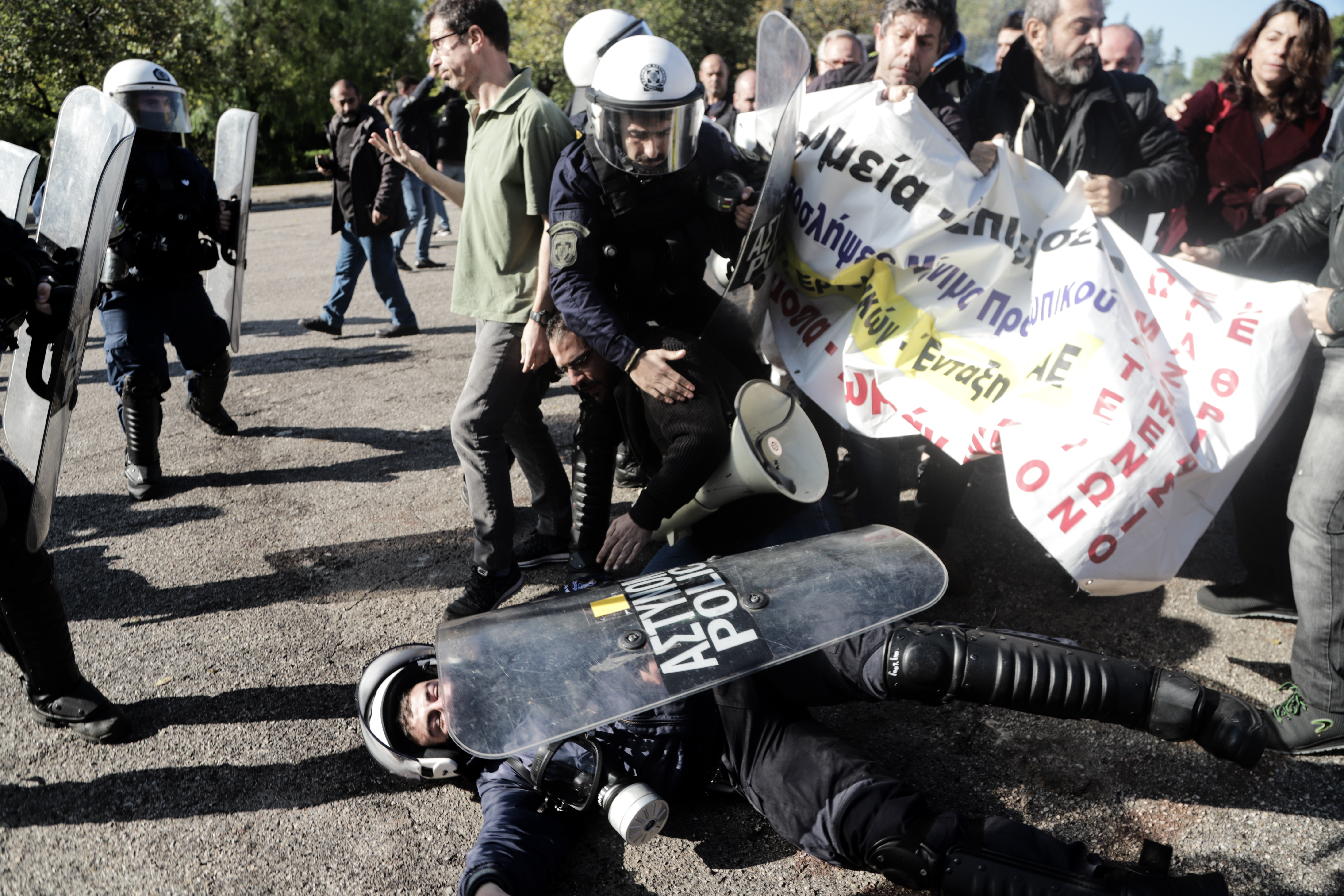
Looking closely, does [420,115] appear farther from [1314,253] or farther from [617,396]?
[1314,253]

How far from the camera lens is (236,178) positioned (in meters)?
4.43

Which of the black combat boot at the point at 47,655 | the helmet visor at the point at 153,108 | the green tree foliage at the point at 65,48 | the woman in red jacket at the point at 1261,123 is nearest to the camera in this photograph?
the black combat boot at the point at 47,655

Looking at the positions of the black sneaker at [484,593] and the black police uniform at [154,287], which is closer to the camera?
the black sneaker at [484,593]

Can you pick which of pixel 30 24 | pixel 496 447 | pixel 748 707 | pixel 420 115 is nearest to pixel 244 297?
pixel 420 115

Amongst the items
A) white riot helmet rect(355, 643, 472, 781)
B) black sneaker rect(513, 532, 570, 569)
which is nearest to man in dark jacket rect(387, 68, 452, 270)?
black sneaker rect(513, 532, 570, 569)

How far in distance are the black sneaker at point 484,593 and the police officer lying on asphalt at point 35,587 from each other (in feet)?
3.55

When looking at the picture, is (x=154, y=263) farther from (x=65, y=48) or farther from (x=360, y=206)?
(x=65, y=48)

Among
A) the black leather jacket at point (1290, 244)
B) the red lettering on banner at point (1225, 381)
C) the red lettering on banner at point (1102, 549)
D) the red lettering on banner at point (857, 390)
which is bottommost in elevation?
the red lettering on banner at point (1102, 549)

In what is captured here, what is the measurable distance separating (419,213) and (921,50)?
24.6 feet

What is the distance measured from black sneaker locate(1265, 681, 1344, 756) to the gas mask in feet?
5.39

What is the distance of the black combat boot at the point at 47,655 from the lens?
2547 millimetres

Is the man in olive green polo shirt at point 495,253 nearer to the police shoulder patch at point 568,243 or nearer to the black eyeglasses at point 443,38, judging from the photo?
the black eyeglasses at point 443,38

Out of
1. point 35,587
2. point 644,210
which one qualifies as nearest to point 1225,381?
point 644,210

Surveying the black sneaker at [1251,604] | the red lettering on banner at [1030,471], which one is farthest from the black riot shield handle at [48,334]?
the black sneaker at [1251,604]
